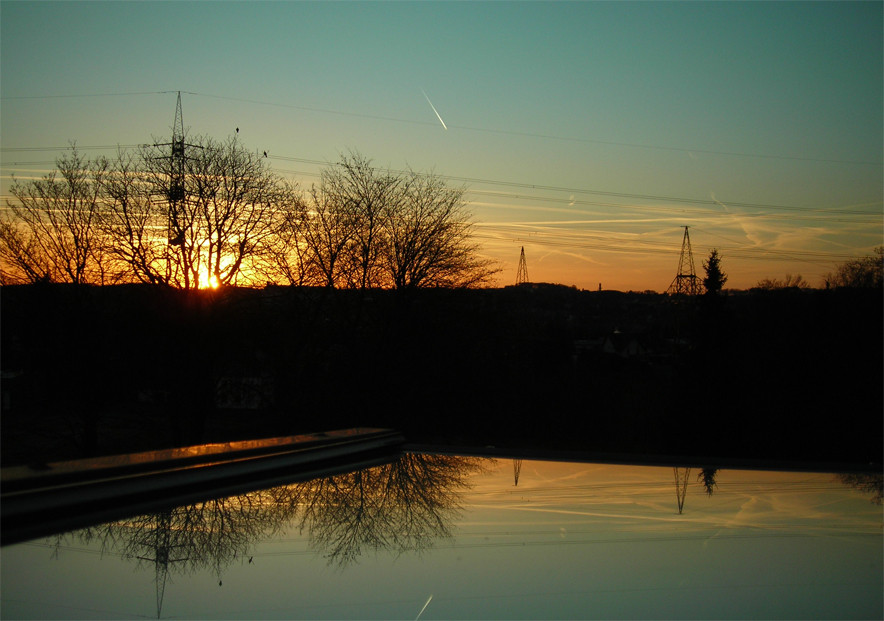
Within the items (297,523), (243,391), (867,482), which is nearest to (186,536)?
(297,523)

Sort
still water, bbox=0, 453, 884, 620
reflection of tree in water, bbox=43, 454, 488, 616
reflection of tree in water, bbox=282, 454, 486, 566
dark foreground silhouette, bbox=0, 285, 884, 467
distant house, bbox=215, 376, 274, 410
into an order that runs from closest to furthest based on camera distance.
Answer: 1. still water, bbox=0, 453, 884, 620
2. reflection of tree in water, bbox=43, 454, 488, 616
3. reflection of tree in water, bbox=282, 454, 486, 566
4. dark foreground silhouette, bbox=0, 285, 884, 467
5. distant house, bbox=215, 376, 274, 410

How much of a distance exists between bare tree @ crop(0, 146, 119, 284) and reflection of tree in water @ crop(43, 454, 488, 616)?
2414 cm

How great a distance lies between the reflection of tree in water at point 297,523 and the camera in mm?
2936

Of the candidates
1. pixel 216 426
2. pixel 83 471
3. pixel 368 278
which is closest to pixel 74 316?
pixel 216 426

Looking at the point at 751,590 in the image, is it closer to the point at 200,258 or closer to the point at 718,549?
the point at 718,549

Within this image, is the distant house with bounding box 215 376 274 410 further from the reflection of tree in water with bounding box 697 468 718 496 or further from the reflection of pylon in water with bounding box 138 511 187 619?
the reflection of pylon in water with bounding box 138 511 187 619

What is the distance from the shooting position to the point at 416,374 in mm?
28234

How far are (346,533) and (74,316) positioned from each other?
21300mm

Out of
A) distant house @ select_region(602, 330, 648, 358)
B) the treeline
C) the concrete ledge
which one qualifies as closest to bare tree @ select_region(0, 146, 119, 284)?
the treeline

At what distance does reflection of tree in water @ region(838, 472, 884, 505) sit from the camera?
4602mm

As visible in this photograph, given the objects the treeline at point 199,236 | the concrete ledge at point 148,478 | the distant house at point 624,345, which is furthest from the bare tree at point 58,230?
the distant house at point 624,345

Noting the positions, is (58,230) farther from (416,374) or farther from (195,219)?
(416,374)

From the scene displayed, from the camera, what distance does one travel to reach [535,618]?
245 centimetres

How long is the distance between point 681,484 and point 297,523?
8.67ft
